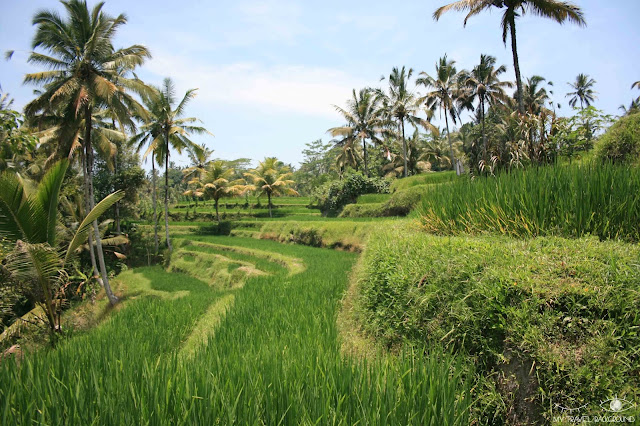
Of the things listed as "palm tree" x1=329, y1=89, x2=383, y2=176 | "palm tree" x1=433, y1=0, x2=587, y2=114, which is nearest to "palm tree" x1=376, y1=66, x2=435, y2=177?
"palm tree" x1=329, y1=89, x2=383, y2=176

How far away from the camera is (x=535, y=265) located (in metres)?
2.72

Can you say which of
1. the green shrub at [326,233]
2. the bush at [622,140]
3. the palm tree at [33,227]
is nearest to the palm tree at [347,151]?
the green shrub at [326,233]

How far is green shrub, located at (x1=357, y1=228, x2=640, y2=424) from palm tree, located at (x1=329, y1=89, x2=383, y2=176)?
26056 millimetres

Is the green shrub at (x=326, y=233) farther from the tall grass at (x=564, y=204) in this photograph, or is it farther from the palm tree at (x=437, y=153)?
the palm tree at (x=437, y=153)

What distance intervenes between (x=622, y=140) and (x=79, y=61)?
17576 millimetres

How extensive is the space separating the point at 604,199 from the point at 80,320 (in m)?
16.1

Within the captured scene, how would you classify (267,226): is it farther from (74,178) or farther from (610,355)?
(610,355)

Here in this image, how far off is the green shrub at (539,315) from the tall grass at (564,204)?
493mm

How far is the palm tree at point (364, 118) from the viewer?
29125 millimetres

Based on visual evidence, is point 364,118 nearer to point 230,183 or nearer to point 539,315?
point 230,183

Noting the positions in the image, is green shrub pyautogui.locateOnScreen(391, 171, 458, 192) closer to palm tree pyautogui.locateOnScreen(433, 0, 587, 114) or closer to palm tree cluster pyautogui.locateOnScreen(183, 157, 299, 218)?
palm tree pyautogui.locateOnScreen(433, 0, 587, 114)

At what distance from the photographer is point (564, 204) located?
368 centimetres

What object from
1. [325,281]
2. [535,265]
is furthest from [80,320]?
[535,265]

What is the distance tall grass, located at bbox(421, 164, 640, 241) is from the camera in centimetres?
Answer: 340
